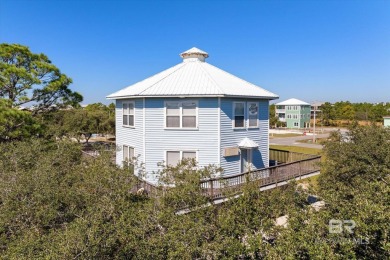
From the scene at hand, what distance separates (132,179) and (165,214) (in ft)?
9.35

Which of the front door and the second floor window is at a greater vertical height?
the second floor window

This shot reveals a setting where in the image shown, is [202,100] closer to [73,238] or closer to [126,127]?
[126,127]

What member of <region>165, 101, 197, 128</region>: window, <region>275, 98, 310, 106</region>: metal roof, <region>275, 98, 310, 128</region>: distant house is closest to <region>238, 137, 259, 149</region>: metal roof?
<region>165, 101, 197, 128</region>: window

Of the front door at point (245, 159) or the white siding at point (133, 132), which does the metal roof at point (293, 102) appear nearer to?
the front door at point (245, 159)

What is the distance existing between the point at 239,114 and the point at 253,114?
1.19 metres

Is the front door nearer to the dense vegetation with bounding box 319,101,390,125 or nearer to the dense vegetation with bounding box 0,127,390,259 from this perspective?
the dense vegetation with bounding box 0,127,390,259

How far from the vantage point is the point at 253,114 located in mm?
16297

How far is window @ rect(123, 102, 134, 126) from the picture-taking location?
55.2 ft

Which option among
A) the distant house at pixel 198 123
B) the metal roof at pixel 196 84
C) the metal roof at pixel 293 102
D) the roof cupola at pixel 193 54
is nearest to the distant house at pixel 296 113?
the metal roof at pixel 293 102

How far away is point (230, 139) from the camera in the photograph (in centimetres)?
1520

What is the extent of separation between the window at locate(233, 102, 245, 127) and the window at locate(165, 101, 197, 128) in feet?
8.19

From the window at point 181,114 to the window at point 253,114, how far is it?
3623 mm

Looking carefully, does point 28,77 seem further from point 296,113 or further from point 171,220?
point 296,113

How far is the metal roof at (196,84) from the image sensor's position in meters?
14.8
